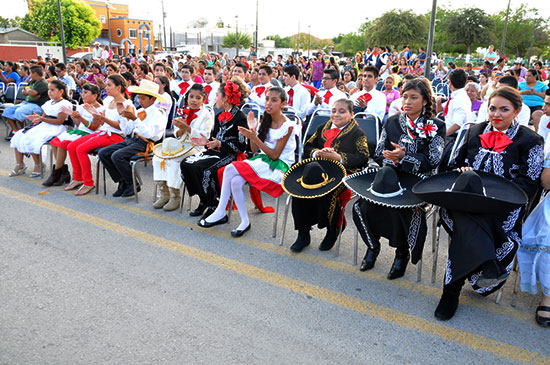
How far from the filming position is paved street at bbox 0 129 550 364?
2.64 metres

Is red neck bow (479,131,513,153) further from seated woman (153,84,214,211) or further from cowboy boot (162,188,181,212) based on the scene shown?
cowboy boot (162,188,181,212)

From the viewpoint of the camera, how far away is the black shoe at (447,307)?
2.99 m

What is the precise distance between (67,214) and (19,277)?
1.58 metres

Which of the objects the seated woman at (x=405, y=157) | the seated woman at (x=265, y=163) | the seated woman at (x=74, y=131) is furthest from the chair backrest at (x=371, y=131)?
the seated woman at (x=74, y=131)

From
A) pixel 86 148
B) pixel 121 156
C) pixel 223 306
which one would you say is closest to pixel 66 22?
pixel 86 148

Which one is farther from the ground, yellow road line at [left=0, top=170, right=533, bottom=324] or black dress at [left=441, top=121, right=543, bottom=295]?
black dress at [left=441, top=121, right=543, bottom=295]

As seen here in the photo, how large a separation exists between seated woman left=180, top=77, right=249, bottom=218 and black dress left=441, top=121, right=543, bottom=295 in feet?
8.45

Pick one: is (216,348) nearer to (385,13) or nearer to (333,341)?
(333,341)

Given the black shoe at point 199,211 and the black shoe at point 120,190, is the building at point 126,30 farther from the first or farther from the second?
the black shoe at point 199,211

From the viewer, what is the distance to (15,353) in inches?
103

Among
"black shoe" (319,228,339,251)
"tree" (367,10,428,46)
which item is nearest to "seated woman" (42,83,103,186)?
"black shoe" (319,228,339,251)

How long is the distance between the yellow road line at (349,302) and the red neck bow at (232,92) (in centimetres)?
175

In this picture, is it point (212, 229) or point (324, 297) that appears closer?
point (324, 297)

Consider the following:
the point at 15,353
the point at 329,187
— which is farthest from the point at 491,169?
the point at 15,353
